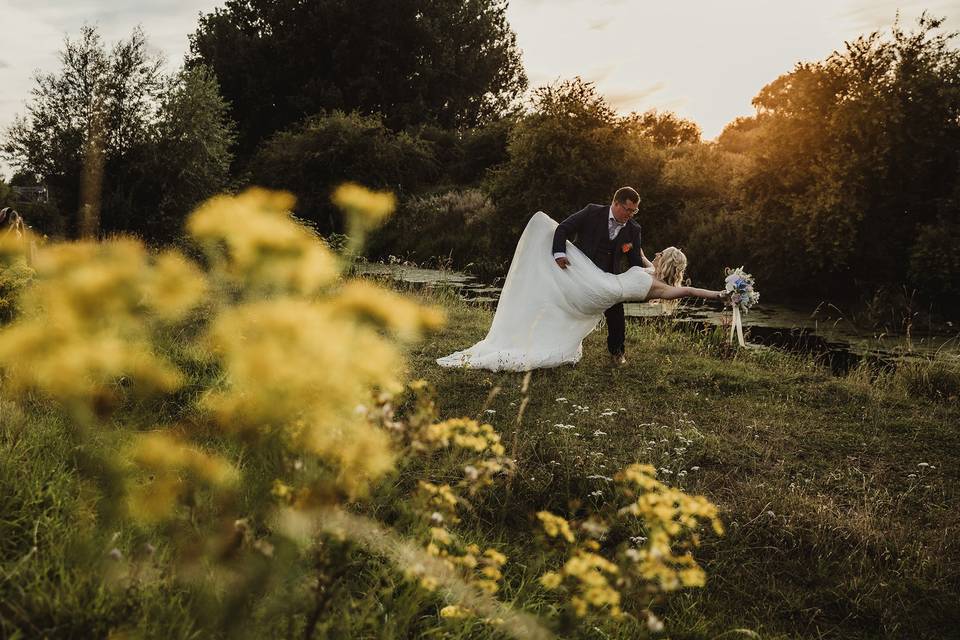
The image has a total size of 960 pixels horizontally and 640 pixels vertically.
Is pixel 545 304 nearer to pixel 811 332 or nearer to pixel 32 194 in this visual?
pixel 811 332

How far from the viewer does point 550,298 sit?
23.3 feet

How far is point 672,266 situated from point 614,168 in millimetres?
10312

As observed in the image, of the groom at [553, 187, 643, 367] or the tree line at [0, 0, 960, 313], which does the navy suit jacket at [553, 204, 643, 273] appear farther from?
the tree line at [0, 0, 960, 313]

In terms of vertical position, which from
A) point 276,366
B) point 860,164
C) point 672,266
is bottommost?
point 276,366

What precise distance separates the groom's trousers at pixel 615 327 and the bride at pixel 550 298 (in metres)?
0.23

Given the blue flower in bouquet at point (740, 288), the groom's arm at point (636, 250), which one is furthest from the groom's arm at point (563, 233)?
the blue flower in bouquet at point (740, 288)

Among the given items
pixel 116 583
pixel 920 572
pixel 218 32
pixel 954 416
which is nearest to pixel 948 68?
pixel 954 416

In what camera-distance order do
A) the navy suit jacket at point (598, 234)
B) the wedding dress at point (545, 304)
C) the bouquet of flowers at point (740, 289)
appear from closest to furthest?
1. the wedding dress at point (545, 304)
2. the navy suit jacket at point (598, 234)
3. the bouquet of flowers at point (740, 289)

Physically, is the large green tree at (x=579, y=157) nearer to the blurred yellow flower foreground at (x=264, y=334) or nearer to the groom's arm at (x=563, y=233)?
the groom's arm at (x=563, y=233)

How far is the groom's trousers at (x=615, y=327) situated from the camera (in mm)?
Result: 7367

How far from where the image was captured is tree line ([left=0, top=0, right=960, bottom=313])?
12.3 metres

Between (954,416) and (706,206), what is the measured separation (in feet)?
36.3

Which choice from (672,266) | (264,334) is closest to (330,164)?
(672,266)

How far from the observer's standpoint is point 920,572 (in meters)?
3.44
